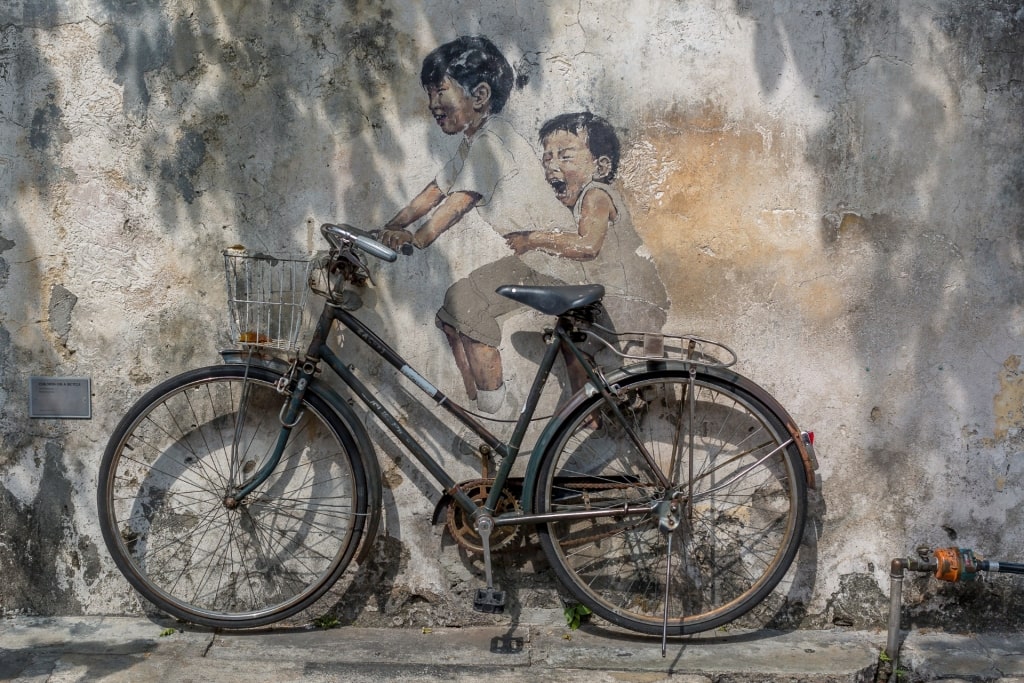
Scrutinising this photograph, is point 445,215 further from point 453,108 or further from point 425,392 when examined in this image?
point 425,392

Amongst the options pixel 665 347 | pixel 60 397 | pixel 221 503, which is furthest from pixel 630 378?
pixel 60 397

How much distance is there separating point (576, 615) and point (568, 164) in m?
1.95

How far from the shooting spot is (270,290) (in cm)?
390

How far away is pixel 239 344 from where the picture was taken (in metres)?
3.90

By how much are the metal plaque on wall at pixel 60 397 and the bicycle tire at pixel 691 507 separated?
2.10 meters

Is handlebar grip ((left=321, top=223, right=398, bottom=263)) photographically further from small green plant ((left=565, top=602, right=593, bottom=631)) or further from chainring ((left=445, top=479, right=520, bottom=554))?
small green plant ((left=565, top=602, right=593, bottom=631))

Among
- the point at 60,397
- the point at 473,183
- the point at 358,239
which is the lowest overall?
the point at 60,397

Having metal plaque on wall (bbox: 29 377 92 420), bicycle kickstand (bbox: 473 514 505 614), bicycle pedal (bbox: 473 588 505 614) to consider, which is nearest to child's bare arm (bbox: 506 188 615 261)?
bicycle kickstand (bbox: 473 514 505 614)

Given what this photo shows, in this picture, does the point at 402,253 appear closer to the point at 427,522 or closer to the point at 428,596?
the point at 427,522

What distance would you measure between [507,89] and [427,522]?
192cm

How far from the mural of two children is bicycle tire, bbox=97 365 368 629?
0.87 m

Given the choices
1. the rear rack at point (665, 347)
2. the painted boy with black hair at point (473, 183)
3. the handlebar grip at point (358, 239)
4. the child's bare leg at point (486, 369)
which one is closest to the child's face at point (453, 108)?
the painted boy with black hair at point (473, 183)

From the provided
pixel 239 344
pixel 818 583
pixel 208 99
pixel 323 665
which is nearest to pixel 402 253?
pixel 239 344

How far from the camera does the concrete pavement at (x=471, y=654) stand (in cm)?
355
